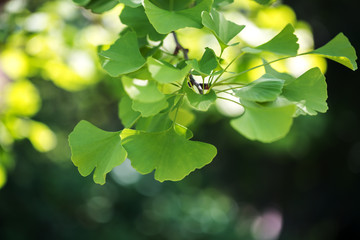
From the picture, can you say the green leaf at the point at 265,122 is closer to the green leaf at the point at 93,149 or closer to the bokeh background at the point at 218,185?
the green leaf at the point at 93,149

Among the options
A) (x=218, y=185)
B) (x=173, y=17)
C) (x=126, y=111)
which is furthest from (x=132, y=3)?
(x=218, y=185)

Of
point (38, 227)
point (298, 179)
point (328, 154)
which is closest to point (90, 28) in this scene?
point (38, 227)

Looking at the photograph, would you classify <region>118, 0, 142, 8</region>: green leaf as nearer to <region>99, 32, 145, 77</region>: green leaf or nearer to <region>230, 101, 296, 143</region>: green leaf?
<region>99, 32, 145, 77</region>: green leaf

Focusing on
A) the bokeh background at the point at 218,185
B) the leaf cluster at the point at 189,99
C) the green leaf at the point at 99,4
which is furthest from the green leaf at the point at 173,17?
the bokeh background at the point at 218,185

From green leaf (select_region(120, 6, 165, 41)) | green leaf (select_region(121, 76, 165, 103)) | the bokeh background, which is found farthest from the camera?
the bokeh background

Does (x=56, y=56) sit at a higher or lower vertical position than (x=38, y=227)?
higher

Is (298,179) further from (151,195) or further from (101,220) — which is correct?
(101,220)

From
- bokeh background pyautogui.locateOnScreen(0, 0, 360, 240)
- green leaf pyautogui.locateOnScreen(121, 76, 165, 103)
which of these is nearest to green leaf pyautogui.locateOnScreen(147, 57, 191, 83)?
green leaf pyautogui.locateOnScreen(121, 76, 165, 103)
